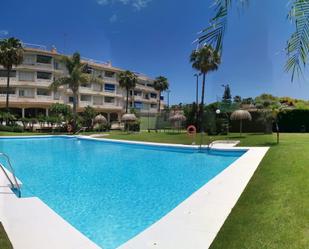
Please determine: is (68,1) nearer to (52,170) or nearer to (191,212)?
(52,170)

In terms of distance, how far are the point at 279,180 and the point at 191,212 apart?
3.70 m

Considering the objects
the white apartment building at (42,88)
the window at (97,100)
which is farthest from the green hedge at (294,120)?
the window at (97,100)

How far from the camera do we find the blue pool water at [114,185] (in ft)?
25.9

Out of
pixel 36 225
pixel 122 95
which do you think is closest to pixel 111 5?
pixel 36 225

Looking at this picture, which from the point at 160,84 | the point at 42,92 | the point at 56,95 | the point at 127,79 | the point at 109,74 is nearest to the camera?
the point at 42,92

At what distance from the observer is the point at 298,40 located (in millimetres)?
3287

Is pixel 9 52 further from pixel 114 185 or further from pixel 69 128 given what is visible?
pixel 114 185

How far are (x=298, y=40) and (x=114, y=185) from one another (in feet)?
31.5

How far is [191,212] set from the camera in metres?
7.02

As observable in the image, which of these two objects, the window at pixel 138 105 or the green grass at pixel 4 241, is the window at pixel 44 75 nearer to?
the window at pixel 138 105

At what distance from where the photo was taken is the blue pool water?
25.9 ft

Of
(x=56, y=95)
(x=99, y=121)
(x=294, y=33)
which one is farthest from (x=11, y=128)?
(x=294, y=33)

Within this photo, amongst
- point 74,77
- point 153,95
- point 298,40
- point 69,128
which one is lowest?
point 69,128

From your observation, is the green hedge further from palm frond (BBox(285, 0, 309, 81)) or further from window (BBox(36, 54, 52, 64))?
palm frond (BBox(285, 0, 309, 81))
